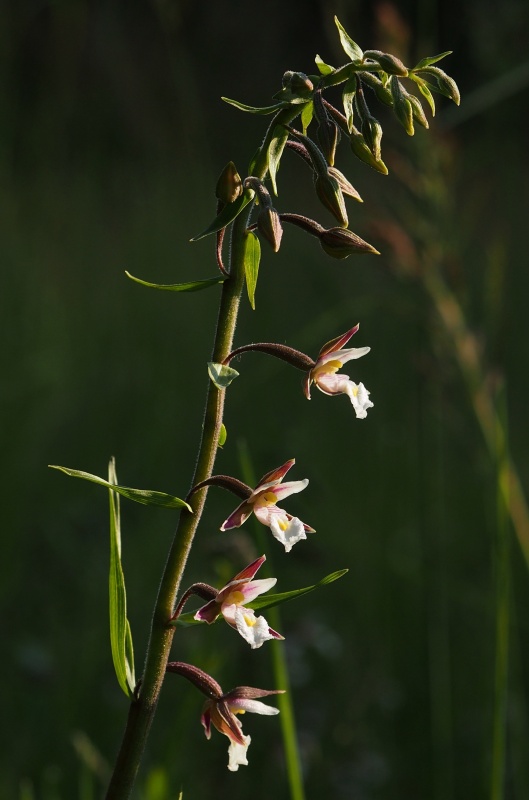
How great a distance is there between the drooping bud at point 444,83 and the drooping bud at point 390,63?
0.15 feet

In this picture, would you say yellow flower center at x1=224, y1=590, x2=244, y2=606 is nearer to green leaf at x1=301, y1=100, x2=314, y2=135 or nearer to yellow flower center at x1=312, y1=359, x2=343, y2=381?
yellow flower center at x1=312, y1=359, x2=343, y2=381

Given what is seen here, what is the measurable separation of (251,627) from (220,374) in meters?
0.24

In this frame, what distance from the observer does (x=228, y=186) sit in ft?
3.09

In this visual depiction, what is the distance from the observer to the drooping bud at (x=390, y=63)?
3.09 ft

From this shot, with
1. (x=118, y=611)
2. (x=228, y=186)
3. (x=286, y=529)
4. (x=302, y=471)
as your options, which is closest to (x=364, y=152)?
(x=228, y=186)

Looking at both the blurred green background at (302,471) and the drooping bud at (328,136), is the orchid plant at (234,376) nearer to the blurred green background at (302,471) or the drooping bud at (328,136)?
the drooping bud at (328,136)

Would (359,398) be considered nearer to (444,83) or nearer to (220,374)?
(220,374)

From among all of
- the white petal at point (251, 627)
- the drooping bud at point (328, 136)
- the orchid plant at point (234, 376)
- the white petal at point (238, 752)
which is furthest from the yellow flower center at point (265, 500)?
the drooping bud at point (328, 136)

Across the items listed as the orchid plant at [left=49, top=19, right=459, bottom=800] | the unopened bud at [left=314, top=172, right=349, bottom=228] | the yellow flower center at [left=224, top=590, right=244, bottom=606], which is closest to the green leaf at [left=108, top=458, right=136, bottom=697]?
the orchid plant at [left=49, top=19, right=459, bottom=800]

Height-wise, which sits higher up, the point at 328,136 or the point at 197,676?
the point at 328,136

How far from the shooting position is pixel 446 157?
2.25 meters

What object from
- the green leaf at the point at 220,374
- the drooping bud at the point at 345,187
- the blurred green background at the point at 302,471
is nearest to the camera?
the green leaf at the point at 220,374

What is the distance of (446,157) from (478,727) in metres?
1.38

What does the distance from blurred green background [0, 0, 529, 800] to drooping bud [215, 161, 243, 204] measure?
0.40m
